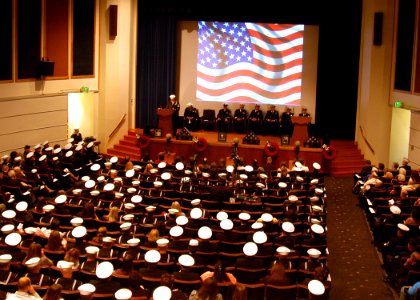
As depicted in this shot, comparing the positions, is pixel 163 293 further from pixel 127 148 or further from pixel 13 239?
pixel 127 148

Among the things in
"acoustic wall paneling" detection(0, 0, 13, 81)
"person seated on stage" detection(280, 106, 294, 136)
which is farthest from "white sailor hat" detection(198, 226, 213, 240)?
"person seated on stage" detection(280, 106, 294, 136)

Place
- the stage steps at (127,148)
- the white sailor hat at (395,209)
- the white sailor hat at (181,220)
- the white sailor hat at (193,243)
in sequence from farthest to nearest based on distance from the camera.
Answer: the stage steps at (127,148) → the white sailor hat at (395,209) → the white sailor hat at (181,220) → the white sailor hat at (193,243)

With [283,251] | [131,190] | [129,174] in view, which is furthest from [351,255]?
[129,174]

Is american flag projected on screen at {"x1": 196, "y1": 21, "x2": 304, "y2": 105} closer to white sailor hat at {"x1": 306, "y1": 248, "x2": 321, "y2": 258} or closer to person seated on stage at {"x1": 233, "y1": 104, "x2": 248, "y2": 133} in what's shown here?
person seated on stage at {"x1": 233, "y1": 104, "x2": 248, "y2": 133}

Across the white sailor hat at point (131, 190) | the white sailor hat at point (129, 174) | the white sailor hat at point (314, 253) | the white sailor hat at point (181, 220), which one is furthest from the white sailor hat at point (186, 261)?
the white sailor hat at point (129, 174)

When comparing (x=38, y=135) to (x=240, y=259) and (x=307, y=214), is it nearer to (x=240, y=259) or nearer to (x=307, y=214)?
(x=307, y=214)

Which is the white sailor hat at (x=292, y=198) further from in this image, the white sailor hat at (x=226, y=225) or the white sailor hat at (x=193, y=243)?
the white sailor hat at (x=193, y=243)

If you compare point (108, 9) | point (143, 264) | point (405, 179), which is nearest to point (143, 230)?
point (143, 264)

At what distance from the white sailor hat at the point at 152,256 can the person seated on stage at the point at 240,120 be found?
14.5 m

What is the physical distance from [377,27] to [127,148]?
970 centimetres

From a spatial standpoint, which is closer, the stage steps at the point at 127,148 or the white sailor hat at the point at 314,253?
the white sailor hat at the point at 314,253

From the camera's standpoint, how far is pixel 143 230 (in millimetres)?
12195

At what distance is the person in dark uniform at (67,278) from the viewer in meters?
8.56

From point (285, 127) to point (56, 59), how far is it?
850 cm
